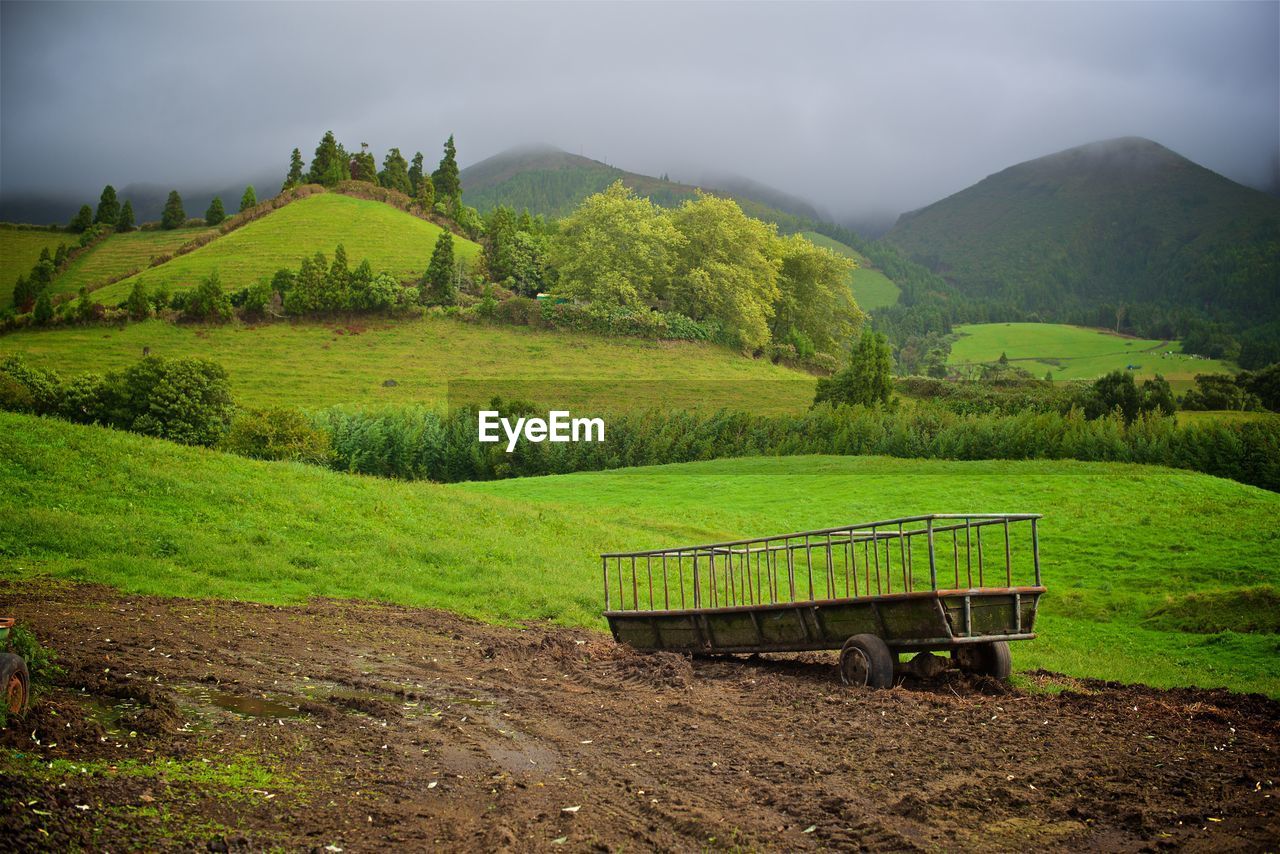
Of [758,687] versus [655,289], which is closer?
[758,687]

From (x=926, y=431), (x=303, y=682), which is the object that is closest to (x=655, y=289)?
(x=926, y=431)

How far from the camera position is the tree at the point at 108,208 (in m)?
117

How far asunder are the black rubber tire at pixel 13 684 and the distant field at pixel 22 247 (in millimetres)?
97036

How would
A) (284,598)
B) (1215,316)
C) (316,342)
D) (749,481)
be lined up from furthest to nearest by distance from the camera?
(1215,316), (316,342), (749,481), (284,598)

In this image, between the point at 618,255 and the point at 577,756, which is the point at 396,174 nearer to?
the point at 618,255

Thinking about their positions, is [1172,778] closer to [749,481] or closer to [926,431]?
[749,481]

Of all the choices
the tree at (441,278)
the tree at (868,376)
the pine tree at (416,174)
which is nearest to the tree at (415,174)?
the pine tree at (416,174)

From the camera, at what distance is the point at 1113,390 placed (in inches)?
Answer: 2025

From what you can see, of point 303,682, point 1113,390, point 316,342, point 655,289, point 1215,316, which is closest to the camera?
point 303,682

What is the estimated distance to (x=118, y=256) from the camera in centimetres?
10612

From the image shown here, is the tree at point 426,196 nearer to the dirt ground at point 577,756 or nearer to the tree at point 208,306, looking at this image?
the tree at point 208,306

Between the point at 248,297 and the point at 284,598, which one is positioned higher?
the point at 248,297

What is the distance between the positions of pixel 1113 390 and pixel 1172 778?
47872 millimetres

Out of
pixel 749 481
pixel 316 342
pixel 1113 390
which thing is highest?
pixel 316 342
